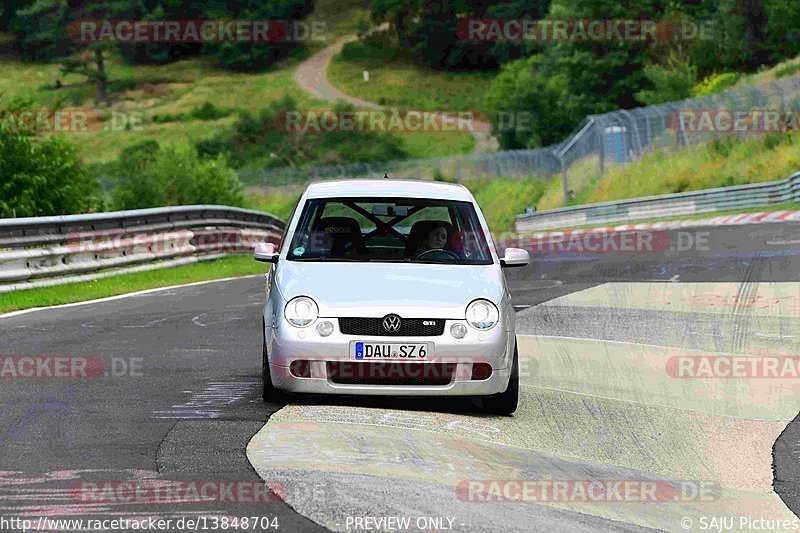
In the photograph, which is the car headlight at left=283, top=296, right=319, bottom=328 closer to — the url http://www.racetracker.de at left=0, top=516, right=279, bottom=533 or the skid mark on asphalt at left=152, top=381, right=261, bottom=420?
the skid mark on asphalt at left=152, top=381, right=261, bottom=420

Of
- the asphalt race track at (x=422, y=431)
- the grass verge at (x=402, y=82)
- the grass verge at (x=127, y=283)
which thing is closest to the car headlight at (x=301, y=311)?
the asphalt race track at (x=422, y=431)

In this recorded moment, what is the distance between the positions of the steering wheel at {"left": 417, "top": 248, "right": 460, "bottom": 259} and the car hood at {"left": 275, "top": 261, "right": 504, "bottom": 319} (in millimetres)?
266

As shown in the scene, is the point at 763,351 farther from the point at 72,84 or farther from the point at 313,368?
the point at 72,84

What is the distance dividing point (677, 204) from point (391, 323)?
104ft

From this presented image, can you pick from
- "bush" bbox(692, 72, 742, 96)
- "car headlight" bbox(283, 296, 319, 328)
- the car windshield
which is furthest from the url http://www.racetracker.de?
"bush" bbox(692, 72, 742, 96)

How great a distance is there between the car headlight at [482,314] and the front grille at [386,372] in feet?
1.03

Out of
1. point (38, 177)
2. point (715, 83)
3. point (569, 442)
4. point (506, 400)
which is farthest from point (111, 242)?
point (715, 83)

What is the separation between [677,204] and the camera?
128 feet

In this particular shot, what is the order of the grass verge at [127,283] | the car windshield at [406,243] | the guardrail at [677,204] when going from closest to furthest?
the car windshield at [406,243] < the grass verge at [127,283] < the guardrail at [677,204]

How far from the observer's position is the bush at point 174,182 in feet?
107

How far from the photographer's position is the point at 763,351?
12250 mm

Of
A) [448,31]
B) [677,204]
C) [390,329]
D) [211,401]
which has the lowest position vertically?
[677,204]

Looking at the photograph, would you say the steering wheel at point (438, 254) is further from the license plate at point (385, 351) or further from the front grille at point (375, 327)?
the license plate at point (385, 351)

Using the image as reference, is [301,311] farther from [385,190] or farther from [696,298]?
[696,298]
